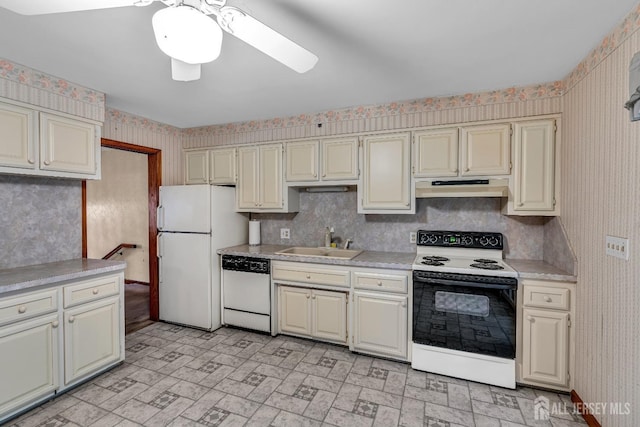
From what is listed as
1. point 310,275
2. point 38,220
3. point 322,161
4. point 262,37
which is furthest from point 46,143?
point 310,275

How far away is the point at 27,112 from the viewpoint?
7.36 feet

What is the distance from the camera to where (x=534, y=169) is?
8.20ft

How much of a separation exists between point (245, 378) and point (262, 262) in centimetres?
111

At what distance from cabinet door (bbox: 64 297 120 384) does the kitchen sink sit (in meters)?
1.55

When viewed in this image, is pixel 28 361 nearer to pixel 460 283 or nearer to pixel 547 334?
pixel 460 283

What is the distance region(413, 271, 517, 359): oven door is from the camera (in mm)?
2307

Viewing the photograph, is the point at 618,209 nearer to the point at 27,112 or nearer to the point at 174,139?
the point at 27,112

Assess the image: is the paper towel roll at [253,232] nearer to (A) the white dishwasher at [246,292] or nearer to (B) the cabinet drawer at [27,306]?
(A) the white dishwasher at [246,292]

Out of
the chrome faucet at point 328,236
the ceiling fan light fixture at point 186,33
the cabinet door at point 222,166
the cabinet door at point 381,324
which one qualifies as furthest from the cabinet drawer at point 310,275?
the ceiling fan light fixture at point 186,33

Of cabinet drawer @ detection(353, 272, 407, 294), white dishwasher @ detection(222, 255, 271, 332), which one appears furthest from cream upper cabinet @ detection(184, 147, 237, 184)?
cabinet drawer @ detection(353, 272, 407, 294)

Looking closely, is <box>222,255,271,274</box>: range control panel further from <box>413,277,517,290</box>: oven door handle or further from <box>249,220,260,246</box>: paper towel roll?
<box>413,277,517,290</box>: oven door handle

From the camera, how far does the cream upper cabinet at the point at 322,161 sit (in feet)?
10.2

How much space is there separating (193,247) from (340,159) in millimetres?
1908

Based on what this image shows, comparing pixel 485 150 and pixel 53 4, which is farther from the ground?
pixel 53 4
